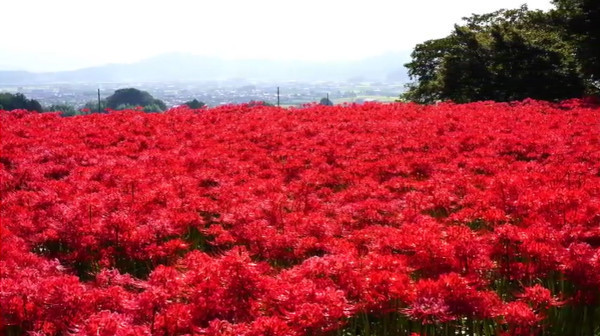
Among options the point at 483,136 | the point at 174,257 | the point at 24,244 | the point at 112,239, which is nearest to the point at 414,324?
the point at 174,257

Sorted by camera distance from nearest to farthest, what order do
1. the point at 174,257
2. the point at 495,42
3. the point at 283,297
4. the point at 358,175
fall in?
the point at 283,297 < the point at 174,257 < the point at 358,175 < the point at 495,42

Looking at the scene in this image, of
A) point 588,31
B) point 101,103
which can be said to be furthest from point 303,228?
point 101,103

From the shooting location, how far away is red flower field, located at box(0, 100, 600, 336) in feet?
14.7

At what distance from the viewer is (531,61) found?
74.5 feet

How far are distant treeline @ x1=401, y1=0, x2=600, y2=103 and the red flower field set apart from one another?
9086 millimetres

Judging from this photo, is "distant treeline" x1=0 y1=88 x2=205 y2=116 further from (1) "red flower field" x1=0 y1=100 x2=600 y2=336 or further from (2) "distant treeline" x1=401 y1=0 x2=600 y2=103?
(1) "red flower field" x1=0 y1=100 x2=600 y2=336

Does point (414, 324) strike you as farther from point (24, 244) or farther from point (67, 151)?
point (67, 151)

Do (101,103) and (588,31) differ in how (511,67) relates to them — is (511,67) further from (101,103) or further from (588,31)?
(101,103)

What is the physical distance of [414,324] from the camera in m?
4.90

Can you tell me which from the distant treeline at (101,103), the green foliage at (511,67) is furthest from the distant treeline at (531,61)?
the distant treeline at (101,103)

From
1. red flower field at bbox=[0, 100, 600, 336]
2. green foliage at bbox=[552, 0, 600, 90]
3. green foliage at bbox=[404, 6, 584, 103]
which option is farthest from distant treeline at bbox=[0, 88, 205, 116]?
red flower field at bbox=[0, 100, 600, 336]

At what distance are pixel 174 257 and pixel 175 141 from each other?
6468mm

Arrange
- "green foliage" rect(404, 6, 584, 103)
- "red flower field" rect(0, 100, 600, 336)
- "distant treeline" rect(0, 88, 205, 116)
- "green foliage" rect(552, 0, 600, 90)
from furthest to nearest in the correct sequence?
"distant treeline" rect(0, 88, 205, 116) < "green foliage" rect(404, 6, 584, 103) < "green foliage" rect(552, 0, 600, 90) < "red flower field" rect(0, 100, 600, 336)

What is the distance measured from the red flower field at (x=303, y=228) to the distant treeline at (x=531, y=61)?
358 inches
